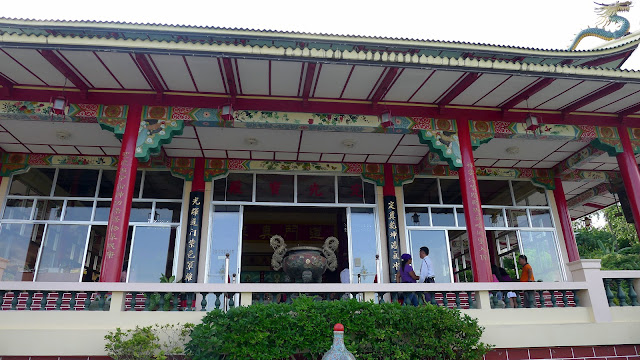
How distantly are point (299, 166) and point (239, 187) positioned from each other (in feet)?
4.24

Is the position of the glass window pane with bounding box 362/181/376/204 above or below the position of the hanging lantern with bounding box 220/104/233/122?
below

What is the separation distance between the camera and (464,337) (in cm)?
446

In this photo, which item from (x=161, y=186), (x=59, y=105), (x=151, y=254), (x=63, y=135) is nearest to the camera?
(x=59, y=105)

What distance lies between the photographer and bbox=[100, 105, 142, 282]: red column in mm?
5574

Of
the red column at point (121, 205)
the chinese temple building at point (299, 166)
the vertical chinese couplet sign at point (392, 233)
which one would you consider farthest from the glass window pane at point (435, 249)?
the red column at point (121, 205)

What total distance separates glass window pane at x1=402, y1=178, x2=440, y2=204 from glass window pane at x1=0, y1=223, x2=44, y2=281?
7257mm

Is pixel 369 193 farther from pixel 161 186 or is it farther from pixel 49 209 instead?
pixel 49 209

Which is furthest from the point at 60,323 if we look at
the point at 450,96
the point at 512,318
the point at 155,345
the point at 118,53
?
the point at 450,96

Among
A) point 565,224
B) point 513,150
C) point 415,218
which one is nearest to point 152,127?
point 415,218

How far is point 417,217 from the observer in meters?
9.16

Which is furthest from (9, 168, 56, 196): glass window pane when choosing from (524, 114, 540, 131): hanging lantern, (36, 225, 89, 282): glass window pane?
(524, 114, 540, 131): hanging lantern

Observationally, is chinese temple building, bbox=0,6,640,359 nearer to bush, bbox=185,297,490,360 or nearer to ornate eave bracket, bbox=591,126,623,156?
ornate eave bracket, bbox=591,126,623,156

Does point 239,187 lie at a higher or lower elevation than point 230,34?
lower

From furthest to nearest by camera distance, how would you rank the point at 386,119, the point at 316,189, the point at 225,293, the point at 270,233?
the point at 270,233 < the point at 316,189 < the point at 386,119 < the point at 225,293
